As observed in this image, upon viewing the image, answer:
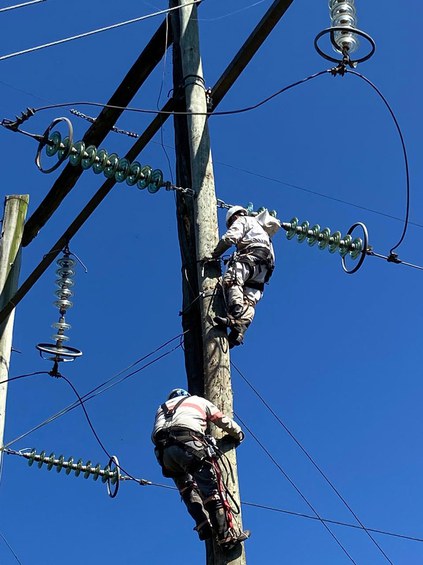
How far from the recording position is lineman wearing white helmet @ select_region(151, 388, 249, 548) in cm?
544

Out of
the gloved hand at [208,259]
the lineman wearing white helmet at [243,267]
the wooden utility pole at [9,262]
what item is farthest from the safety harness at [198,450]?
the wooden utility pole at [9,262]

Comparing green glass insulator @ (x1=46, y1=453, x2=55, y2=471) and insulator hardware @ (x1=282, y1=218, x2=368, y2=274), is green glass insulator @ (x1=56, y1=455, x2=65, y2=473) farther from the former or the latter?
insulator hardware @ (x1=282, y1=218, x2=368, y2=274)

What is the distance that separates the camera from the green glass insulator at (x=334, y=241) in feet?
25.0

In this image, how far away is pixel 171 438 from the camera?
19.0ft

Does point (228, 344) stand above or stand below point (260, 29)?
below

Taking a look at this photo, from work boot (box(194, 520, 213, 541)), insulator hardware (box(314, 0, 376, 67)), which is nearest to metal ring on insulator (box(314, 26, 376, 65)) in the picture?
insulator hardware (box(314, 0, 376, 67))

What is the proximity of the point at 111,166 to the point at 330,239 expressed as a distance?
169cm

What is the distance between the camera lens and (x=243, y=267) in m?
6.59

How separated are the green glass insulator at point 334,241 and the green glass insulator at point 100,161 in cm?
176

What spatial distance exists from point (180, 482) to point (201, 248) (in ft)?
4.76

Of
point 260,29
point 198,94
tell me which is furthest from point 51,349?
point 260,29

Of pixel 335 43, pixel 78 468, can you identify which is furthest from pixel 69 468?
pixel 335 43

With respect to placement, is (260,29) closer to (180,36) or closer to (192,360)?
(180,36)

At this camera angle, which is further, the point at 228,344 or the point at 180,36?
the point at 180,36
